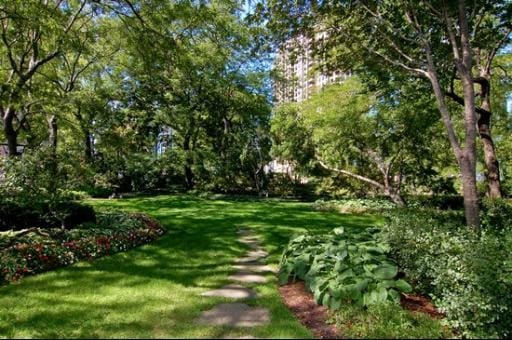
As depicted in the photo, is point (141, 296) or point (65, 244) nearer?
point (141, 296)

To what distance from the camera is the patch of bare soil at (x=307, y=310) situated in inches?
159

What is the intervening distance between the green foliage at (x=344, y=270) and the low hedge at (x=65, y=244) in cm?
384

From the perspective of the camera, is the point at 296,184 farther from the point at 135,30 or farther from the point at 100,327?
the point at 100,327

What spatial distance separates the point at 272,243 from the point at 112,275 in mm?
3958

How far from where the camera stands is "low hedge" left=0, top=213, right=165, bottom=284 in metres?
6.36

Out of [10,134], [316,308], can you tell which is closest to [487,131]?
[316,308]

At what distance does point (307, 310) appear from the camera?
15.5 ft


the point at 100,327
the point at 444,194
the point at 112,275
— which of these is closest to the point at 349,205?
the point at 444,194

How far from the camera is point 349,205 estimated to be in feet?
50.3

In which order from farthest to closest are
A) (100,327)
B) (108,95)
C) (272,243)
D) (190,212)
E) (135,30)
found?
(108,95) → (190,212) → (135,30) → (272,243) → (100,327)

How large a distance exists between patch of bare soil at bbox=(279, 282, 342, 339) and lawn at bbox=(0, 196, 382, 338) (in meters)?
0.14

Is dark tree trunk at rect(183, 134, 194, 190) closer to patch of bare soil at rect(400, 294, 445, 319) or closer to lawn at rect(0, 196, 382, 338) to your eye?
lawn at rect(0, 196, 382, 338)

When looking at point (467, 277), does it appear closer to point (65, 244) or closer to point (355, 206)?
point (65, 244)

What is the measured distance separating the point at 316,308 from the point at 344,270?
671mm
